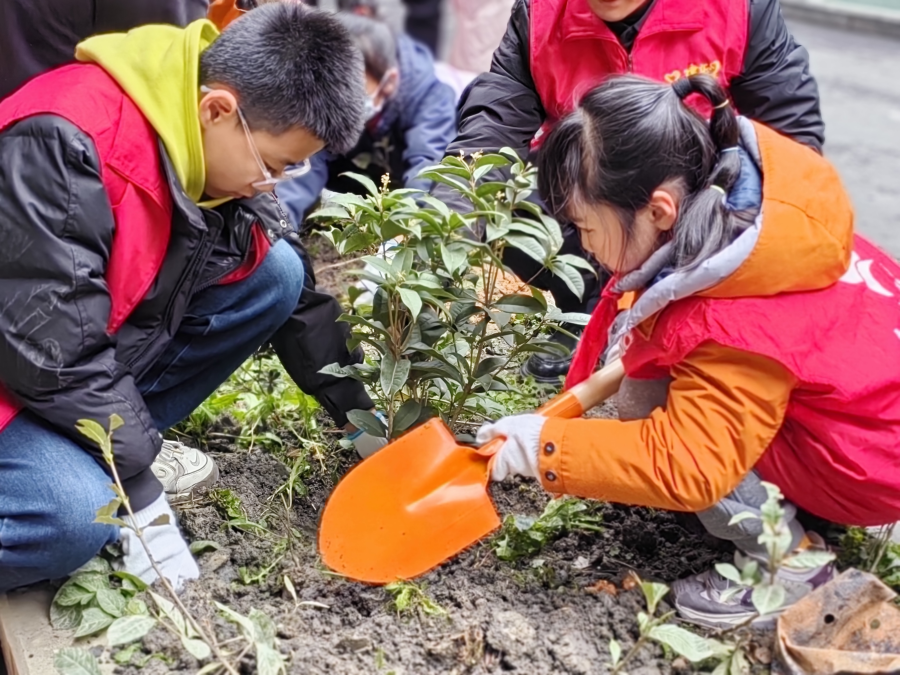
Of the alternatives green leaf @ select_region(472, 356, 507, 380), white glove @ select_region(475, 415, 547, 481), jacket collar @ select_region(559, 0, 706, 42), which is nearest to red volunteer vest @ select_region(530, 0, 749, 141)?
jacket collar @ select_region(559, 0, 706, 42)

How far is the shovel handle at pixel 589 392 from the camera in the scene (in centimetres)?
193

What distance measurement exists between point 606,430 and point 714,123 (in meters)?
0.52

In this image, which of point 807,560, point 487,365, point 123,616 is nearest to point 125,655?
point 123,616

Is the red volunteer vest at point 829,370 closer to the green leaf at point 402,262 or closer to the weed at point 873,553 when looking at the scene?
the weed at point 873,553

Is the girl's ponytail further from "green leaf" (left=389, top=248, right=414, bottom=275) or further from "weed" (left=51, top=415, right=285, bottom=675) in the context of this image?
"weed" (left=51, top=415, right=285, bottom=675)

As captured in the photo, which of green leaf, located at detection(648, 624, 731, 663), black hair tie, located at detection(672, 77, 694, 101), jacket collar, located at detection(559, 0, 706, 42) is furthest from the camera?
jacket collar, located at detection(559, 0, 706, 42)

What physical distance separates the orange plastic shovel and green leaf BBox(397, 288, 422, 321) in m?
0.23

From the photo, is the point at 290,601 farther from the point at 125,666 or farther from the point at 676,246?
the point at 676,246

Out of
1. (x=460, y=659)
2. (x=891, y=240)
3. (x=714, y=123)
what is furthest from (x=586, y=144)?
(x=891, y=240)

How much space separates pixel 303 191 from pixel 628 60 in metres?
1.63

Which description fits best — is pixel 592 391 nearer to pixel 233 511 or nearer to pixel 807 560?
pixel 807 560

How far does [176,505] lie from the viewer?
2141 millimetres

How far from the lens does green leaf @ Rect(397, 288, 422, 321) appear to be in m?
1.83

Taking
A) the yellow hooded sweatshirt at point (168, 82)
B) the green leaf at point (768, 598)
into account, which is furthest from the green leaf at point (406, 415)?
the green leaf at point (768, 598)
